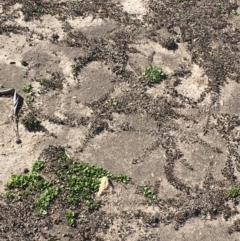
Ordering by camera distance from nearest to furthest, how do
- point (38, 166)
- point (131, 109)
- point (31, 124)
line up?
1. point (38, 166)
2. point (31, 124)
3. point (131, 109)

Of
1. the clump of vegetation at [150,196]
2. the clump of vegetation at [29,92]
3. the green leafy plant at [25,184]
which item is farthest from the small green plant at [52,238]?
the clump of vegetation at [29,92]

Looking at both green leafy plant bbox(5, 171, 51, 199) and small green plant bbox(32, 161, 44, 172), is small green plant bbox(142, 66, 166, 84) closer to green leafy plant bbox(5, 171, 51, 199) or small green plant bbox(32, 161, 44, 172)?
small green plant bbox(32, 161, 44, 172)

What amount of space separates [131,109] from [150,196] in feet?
6.44

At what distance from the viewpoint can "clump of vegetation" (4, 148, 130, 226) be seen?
8.02 m

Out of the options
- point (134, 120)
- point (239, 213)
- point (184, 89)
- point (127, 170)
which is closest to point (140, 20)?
point (184, 89)

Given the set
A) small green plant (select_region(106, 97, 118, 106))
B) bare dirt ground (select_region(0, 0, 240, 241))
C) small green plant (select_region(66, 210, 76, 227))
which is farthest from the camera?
small green plant (select_region(106, 97, 118, 106))

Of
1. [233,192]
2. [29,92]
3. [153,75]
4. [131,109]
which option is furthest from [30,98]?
[233,192]

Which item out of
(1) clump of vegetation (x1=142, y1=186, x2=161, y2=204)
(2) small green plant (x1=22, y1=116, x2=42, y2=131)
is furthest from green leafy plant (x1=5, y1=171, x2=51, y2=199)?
(1) clump of vegetation (x1=142, y1=186, x2=161, y2=204)

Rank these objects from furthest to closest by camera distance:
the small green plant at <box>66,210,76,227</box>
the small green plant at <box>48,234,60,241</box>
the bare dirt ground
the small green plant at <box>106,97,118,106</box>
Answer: the small green plant at <box>106,97,118,106</box>, the bare dirt ground, the small green plant at <box>66,210,76,227</box>, the small green plant at <box>48,234,60,241</box>

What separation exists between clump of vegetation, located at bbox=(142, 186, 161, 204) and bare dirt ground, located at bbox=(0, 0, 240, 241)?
0.24 ft

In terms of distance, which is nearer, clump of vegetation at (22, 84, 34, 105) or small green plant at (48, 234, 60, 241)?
small green plant at (48, 234, 60, 241)

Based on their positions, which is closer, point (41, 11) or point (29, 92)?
point (29, 92)

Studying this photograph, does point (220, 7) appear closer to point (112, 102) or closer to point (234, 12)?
point (234, 12)

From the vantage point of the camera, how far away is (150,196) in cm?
830
